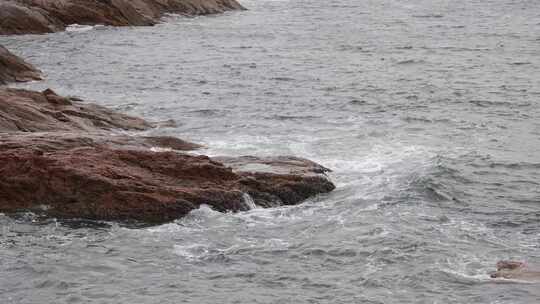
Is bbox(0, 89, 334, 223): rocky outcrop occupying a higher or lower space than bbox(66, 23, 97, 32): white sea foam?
higher

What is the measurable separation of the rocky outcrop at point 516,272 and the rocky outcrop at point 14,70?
941 inches

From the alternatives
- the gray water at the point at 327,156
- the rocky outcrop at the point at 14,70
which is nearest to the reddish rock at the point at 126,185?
the gray water at the point at 327,156

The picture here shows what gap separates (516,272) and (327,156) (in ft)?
31.4

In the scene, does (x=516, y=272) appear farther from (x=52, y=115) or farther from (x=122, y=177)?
(x=52, y=115)

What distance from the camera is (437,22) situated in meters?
57.8

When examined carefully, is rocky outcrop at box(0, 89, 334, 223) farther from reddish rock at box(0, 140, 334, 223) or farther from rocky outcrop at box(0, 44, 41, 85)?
rocky outcrop at box(0, 44, 41, 85)

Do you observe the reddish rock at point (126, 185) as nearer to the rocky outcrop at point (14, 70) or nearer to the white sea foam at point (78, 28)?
the rocky outcrop at point (14, 70)

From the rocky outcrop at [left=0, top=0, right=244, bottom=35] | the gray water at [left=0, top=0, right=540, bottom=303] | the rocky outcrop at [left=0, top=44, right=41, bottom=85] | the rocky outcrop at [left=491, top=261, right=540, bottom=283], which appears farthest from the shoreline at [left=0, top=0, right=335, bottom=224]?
the rocky outcrop at [left=0, top=0, right=244, bottom=35]

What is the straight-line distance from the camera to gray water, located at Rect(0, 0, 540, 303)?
17.2 meters

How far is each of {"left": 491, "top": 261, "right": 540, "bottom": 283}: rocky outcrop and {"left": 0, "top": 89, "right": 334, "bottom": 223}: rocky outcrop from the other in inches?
229

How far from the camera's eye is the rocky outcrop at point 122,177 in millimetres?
20062

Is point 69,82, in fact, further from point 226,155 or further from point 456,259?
point 456,259

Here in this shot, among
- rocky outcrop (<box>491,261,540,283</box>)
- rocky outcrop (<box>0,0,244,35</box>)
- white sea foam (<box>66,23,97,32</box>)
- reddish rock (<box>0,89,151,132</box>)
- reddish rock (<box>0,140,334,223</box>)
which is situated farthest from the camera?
white sea foam (<box>66,23,97,32</box>)

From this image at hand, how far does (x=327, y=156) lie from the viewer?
26.0 metres
